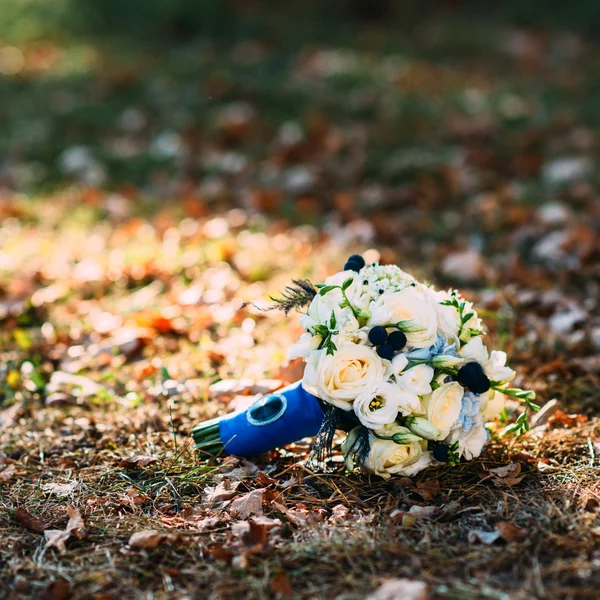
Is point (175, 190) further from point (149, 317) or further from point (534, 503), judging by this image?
point (534, 503)

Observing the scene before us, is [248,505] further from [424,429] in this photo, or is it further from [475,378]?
[475,378]

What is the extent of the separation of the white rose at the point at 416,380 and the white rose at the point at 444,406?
3 cm

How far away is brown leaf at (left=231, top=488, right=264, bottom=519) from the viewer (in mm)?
2104

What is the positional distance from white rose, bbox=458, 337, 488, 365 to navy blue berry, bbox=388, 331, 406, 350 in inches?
7.5

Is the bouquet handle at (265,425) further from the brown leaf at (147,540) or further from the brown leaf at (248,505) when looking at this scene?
the brown leaf at (147,540)

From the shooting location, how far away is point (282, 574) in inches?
72.3

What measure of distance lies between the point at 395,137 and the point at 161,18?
14.4 ft

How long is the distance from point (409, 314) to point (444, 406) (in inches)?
10.6

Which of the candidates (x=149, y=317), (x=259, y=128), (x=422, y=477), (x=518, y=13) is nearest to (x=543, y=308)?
(x=422, y=477)

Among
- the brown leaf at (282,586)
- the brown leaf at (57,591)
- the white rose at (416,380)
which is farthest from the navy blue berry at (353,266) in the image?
the brown leaf at (57,591)

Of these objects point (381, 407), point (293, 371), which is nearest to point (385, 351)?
point (381, 407)

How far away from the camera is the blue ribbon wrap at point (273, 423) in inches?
88.8

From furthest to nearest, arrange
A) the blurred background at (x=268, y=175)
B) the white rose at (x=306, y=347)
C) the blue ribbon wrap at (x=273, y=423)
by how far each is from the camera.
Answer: the blurred background at (x=268, y=175) → the blue ribbon wrap at (x=273, y=423) → the white rose at (x=306, y=347)

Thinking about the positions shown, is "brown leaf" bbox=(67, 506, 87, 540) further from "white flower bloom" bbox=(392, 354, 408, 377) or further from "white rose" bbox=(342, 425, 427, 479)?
"white flower bloom" bbox=(392, 354, 408, 377)
